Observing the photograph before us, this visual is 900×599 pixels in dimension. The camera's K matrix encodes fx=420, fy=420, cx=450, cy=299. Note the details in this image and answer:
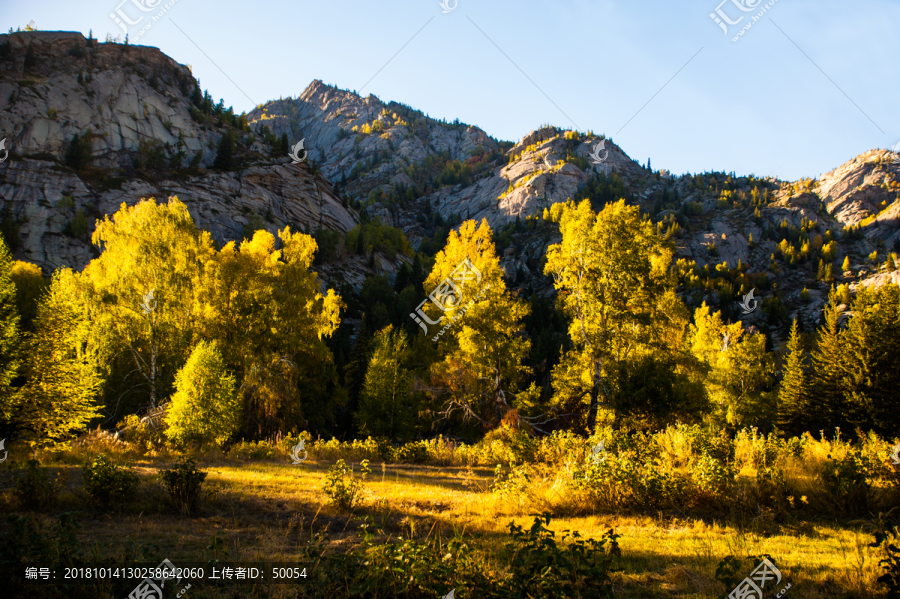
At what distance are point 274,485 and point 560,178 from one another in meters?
177

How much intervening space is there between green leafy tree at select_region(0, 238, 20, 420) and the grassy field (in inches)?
95.5

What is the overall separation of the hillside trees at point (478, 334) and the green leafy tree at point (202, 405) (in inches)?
401

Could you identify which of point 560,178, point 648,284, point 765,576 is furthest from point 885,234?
point 765,576

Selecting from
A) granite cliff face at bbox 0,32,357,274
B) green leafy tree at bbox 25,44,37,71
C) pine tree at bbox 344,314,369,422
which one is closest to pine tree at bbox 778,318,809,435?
pine tree at bbox 344,314,369,422

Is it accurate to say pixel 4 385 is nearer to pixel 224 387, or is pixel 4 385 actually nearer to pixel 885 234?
pixel 224 387

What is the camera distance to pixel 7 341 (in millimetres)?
11258

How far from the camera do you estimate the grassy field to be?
4.95m

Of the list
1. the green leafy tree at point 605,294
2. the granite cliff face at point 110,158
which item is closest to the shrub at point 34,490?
the green leafy tree at point 605,294

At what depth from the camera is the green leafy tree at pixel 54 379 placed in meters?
11.5

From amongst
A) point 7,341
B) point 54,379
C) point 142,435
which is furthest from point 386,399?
point 7,341

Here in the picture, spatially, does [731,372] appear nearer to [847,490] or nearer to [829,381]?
[829,381]

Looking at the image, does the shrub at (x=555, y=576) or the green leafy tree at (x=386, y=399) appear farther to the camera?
the green leafy tree at (x=386, y=399)

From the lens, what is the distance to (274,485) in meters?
10.2

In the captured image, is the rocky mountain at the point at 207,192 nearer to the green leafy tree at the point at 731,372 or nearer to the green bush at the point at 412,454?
the green leafy tree at the point at 731,372
